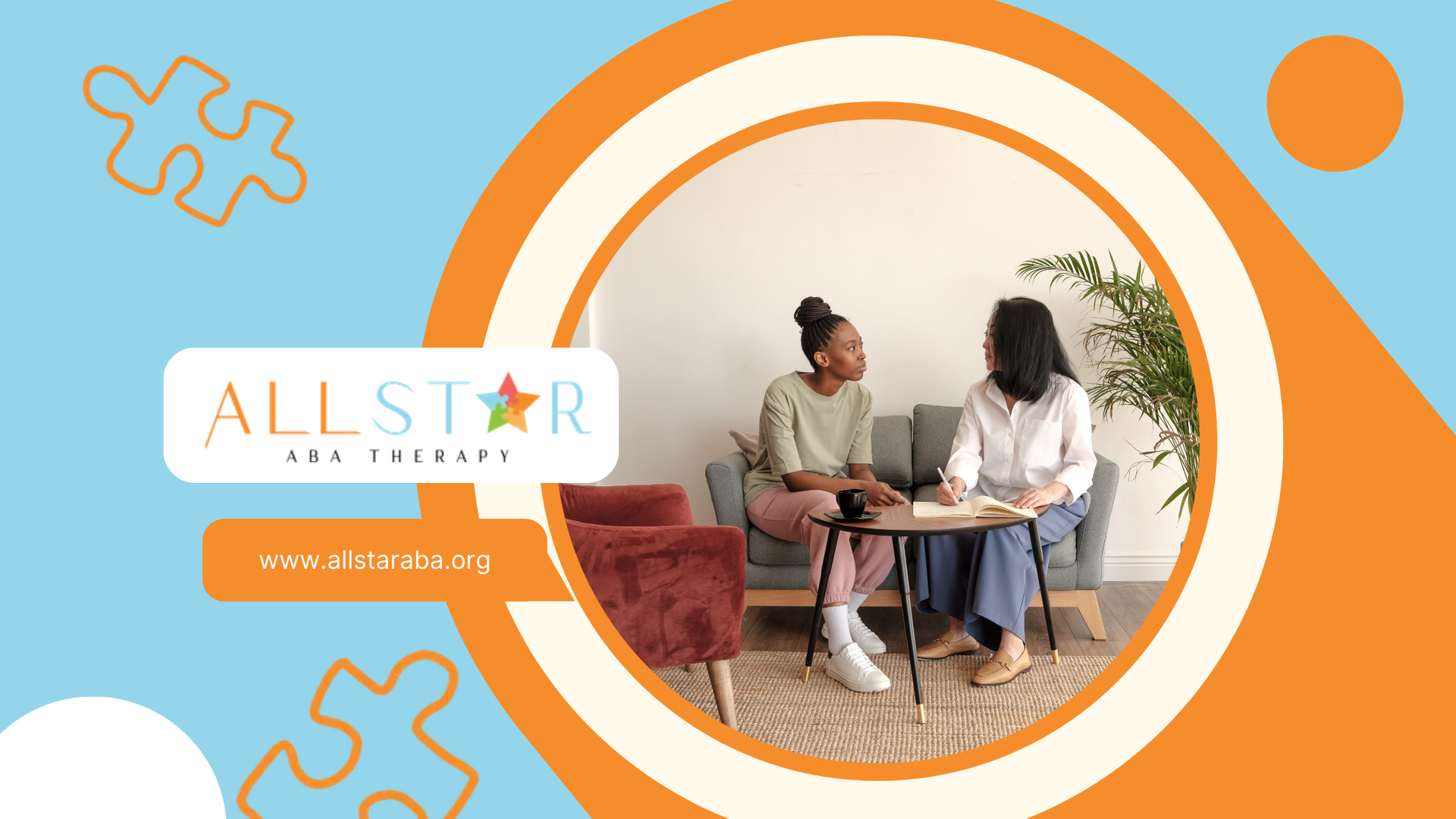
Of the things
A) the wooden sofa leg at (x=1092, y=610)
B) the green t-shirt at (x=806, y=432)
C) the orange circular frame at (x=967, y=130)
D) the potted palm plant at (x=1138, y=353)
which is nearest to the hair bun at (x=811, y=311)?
the green t-shirt at (x=806, y=432)

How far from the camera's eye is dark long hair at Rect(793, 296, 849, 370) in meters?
3.44

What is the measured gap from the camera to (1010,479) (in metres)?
3.10

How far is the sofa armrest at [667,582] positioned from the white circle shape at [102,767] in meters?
0.90

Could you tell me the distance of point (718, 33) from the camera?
1.64 m

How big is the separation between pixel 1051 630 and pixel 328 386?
2313mm

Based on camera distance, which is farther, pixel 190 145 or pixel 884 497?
pixel 884 497

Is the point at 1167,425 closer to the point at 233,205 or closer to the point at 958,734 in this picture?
the point at 958,734

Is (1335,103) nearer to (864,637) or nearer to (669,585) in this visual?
(669,585)

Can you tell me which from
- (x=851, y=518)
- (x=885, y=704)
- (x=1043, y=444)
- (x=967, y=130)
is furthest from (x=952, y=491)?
(x=967, y=130)

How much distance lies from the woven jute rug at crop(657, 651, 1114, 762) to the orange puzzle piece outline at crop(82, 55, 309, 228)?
176 centimetres

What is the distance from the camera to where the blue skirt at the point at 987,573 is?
9.37 feet

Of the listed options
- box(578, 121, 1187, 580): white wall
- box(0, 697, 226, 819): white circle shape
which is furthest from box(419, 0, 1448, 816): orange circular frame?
box(578, 121, 1187, 580): white wall

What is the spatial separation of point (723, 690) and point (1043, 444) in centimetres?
139

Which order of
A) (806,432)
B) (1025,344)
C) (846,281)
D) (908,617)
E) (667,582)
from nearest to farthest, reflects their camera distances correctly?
(667,582), (908,617), (1025,344), (806,432), (846,281)
